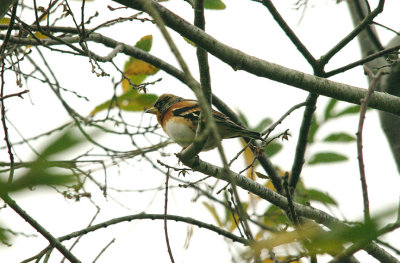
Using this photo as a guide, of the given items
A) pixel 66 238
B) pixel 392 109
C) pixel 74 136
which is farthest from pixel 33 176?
pixel 392 109

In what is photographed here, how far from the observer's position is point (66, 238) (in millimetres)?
3740

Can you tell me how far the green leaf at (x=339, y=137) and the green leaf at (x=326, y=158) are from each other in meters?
0.15

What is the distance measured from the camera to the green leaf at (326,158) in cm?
474

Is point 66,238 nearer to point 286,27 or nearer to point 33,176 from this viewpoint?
point 286,27

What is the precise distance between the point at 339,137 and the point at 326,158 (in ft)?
0.84

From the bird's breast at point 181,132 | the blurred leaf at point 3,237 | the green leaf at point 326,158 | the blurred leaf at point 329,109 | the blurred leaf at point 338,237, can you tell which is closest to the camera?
the blurred leaf at point 338,237

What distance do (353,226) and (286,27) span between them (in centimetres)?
323

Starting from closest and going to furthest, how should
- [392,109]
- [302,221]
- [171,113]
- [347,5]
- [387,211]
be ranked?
[387,211] → [392,109] → [302,221] → [171,113] → [347,5]

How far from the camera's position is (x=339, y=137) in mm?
4773

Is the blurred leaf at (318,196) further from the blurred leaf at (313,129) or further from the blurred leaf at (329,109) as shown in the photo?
the blurred leaf at (329,109)

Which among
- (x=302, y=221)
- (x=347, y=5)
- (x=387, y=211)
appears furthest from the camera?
(x=347, y=5)

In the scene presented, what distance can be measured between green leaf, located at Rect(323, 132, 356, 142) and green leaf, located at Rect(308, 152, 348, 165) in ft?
0.48

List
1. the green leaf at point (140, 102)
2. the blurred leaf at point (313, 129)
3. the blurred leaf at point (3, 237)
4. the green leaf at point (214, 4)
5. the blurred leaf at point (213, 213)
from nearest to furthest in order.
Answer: the blurred leaf at point (3, 237)
the green leaf at point (214, 4)
the blurred leaf at point (313, 129)
the green leaf at point (140, 102)
the blurred leaf at point (213, 213)

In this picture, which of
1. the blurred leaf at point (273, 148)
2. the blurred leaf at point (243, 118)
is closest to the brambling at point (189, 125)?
the blurred leaf at point (273, 148)
